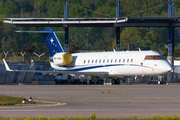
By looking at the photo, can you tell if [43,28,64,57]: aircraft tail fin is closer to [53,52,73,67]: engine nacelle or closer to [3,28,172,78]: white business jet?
[3,28,172,78]: white business jet


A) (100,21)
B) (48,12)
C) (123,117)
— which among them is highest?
(48,12)

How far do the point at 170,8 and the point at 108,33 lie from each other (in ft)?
319

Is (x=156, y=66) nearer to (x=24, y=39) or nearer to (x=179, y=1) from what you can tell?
(x=24, y=39)

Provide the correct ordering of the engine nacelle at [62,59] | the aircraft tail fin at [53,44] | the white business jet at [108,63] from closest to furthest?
the white business jet at [108,63] → the engine nacelle at [62,59] → the aircraft tail fin at [53,44]

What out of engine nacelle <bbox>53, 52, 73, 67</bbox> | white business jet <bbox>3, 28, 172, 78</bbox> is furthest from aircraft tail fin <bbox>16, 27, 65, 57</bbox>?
engine nacelle <bbox>53, 52, 73, 67</bbox>

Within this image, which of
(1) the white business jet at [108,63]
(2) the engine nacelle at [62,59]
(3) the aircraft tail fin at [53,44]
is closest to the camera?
(1) the white business jet at [108,63]

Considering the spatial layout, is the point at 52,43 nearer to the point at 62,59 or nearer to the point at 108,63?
the point at 62,59

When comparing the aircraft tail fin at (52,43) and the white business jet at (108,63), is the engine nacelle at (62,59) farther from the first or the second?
the aircraft tail fin at (52,43)

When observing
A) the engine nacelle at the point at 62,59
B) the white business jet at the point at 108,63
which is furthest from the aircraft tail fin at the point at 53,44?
the engine nacelle at the point at 62,59

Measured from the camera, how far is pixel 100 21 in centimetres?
5019

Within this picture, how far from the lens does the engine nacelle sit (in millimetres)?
45062

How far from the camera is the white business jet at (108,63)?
38.2 metres

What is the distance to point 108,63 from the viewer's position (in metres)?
41.9

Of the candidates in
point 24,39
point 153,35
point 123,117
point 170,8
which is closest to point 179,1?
point 153,35
